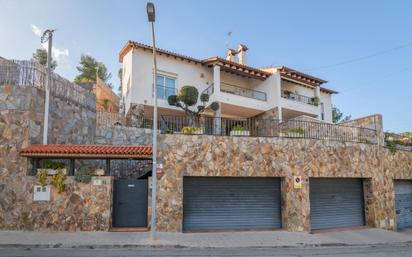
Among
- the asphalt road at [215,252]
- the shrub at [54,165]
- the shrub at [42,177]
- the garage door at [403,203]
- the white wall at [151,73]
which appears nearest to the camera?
the asphalt road at [215,252]

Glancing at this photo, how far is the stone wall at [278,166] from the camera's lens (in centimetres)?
1149

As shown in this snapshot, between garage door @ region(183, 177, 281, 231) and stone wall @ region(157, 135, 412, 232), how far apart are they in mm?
594

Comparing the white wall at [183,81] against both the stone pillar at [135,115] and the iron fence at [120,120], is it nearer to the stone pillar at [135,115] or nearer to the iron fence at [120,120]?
the stone pillar at [135,115]

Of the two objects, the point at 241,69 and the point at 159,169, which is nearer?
the point at 159,169

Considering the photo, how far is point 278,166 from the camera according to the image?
1261cm

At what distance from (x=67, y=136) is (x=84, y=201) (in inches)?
177

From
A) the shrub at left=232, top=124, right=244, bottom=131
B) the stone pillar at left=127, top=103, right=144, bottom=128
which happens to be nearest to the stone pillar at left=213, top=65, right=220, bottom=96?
the stone pillar at left=127, top=103, right=144, bottom=128

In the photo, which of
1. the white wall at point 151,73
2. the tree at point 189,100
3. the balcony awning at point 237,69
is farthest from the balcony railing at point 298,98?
the tree at point 189,100

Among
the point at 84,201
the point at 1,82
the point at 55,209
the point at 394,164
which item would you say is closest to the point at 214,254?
the point at 84,201

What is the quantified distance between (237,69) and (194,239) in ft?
48.4

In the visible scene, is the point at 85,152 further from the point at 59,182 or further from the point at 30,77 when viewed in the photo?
the point at 30,77

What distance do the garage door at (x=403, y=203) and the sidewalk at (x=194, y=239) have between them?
4096 mm

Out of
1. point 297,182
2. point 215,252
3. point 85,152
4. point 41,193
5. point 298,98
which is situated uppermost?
point 298,98

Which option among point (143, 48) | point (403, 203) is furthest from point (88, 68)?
point (403, 203)
